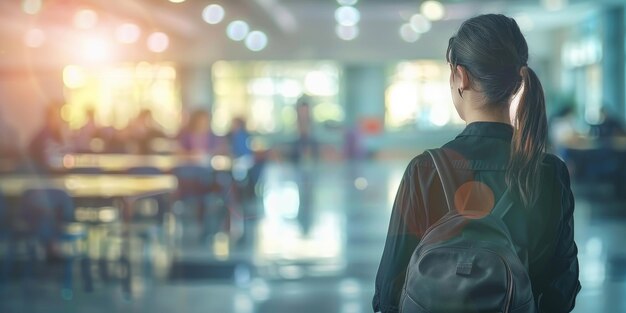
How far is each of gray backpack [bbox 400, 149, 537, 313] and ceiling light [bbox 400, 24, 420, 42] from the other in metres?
28.2

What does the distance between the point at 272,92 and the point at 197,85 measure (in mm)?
2420

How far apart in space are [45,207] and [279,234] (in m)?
3.99

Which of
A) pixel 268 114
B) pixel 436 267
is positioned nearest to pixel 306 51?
pixel 268 114

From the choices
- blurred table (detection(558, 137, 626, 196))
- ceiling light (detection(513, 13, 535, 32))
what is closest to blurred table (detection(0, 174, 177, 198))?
blurred table (detection(558, 137, 626, 196))

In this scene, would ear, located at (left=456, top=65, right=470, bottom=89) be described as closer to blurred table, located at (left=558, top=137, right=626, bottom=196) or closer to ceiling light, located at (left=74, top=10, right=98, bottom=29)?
blurred table, located at (left=558, top=137, right=626, bottom=196)

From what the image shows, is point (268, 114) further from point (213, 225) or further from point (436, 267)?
point (436, 267)

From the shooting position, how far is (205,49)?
30250 millimetres

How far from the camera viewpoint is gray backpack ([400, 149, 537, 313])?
1654 millimetres

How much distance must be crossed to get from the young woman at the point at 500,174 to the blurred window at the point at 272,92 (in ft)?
95.2

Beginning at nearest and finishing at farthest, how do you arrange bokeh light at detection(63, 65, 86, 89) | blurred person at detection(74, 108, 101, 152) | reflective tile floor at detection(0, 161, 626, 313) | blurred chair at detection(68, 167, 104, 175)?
reflective tile floor at detection(0, 161, 626, 313) → blurred chair at detection(68, 167, 104, 175) → blurred person at detection(74, 108, 101, 152) → bokeh light at detection(63, 65, 86, 89)

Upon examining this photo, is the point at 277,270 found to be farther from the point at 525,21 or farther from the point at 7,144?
the point at 525,21

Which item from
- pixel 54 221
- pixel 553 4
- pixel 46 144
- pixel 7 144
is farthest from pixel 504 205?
pixel 553 4

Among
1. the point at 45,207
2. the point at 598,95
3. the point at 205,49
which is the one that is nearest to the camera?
the point at 45,207

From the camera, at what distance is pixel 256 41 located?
29781 mm
